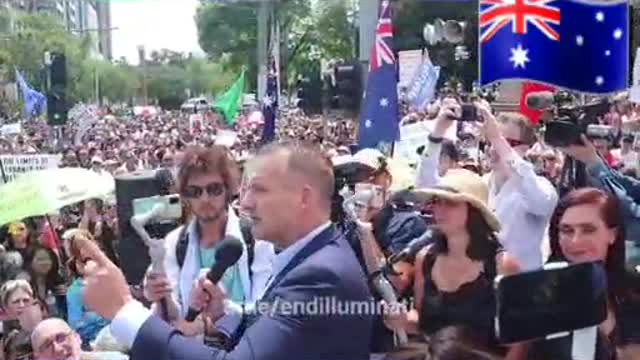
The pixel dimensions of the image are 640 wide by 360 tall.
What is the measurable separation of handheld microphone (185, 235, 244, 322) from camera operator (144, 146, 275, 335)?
26 centimetres

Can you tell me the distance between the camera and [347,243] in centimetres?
284

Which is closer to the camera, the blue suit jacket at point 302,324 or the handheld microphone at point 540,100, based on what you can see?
the blue suit jacket at point 302,324

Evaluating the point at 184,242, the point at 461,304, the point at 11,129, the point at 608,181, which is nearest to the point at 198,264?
the point at 184,242

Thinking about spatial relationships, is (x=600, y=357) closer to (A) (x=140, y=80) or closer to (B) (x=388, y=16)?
(B) (x=388, y=16)

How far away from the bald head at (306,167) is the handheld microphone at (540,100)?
124 cm

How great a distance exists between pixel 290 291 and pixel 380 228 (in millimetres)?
1317

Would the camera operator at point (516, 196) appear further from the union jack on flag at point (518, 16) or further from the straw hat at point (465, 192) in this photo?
the union jack on flag at point (518, 16)

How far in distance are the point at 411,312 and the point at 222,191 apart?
0.73 m

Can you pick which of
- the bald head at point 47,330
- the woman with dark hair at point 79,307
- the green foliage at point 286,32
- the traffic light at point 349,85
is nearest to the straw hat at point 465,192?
the traffic light at point 349,85

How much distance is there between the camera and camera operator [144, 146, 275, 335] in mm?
3436

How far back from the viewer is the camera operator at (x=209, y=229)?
3.44 meters
